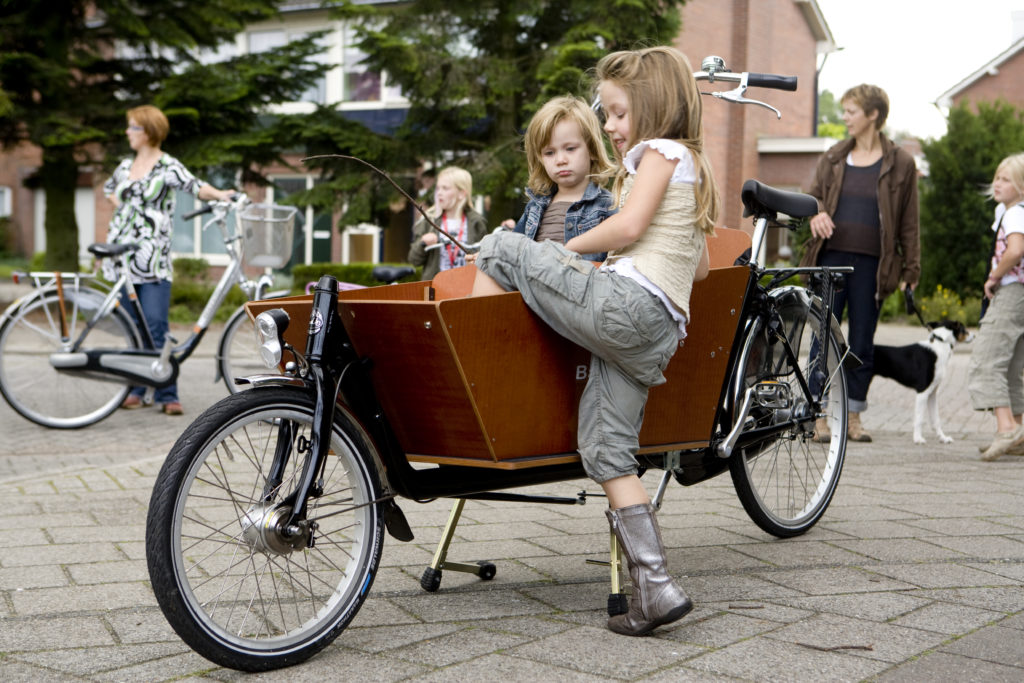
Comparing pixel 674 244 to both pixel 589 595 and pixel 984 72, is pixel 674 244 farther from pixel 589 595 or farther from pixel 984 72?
pixel 984 72

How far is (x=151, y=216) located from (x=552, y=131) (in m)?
4.92

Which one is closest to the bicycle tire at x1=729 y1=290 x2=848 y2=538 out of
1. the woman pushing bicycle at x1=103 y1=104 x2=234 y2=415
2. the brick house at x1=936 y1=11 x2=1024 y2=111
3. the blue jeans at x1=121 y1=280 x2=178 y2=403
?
the woman pushing bicycle at x1=103 y1=104 x2=234 y2=415

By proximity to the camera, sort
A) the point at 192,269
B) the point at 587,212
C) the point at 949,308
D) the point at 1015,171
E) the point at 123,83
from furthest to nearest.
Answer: the point at 192,269, the point at 949,308, the point at 123,83, the point at 1015,171, the point at 587,212

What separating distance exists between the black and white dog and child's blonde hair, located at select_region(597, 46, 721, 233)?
469cm

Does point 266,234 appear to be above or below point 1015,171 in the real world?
below

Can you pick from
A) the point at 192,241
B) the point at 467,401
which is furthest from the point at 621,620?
the point at 192,241

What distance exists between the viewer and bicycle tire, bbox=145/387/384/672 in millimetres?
2602

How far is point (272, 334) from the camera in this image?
9.41ft

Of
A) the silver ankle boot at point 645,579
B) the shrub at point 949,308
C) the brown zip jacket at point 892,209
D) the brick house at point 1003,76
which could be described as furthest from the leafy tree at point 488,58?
the brick house at point 1003,76

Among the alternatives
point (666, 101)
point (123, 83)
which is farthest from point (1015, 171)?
point (123, 83)

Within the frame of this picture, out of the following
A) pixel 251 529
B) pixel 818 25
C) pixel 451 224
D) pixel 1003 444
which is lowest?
pixel 1003 444

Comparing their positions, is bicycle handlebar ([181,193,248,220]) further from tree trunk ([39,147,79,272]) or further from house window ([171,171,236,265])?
house window ([171,171,236,265])

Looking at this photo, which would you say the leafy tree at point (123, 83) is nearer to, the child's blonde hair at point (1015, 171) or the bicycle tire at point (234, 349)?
the bicycle tire at point (234, 349)

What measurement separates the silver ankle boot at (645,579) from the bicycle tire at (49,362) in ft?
16.1
